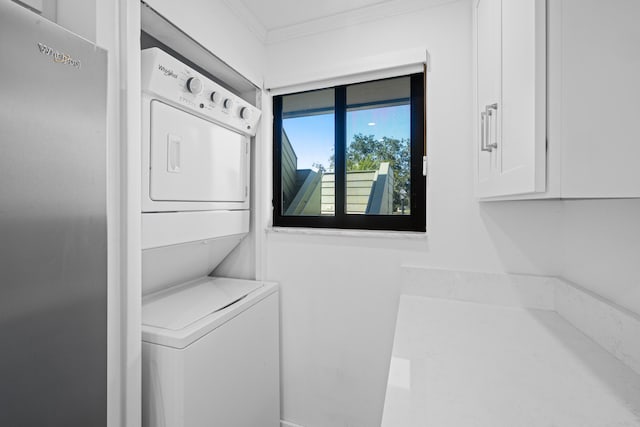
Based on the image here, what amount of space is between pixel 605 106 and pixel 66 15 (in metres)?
1.50

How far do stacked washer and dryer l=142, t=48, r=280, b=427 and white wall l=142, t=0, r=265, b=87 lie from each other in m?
0.19

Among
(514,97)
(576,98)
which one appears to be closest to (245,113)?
(514,97)

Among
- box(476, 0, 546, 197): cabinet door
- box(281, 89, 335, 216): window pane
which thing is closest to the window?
box(281, 89, 335, 216): window pane

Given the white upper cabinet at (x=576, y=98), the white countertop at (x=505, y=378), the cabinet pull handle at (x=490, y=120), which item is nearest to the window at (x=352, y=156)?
the cabinet pull handle at (x=490, y=120)

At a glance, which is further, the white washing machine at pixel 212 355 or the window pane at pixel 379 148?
the window pane at pixel 379 148

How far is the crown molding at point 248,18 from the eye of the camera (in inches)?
66.6

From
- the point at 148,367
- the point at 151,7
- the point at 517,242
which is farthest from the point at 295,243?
the point at 151,7

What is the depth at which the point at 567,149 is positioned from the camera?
0.61 meters

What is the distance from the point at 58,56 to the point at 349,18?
160cm

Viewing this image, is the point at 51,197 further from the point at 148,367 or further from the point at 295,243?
the point at 295,243

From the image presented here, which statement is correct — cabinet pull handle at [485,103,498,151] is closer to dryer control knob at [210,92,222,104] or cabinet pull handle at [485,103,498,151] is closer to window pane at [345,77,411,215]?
window pane at [345,77,411,215]

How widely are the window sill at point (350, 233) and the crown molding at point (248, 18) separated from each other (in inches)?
52.0

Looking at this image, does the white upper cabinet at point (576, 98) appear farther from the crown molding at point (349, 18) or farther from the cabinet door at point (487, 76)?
the crown molding at point (349, 18)

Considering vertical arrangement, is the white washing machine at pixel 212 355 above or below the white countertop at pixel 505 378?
below
